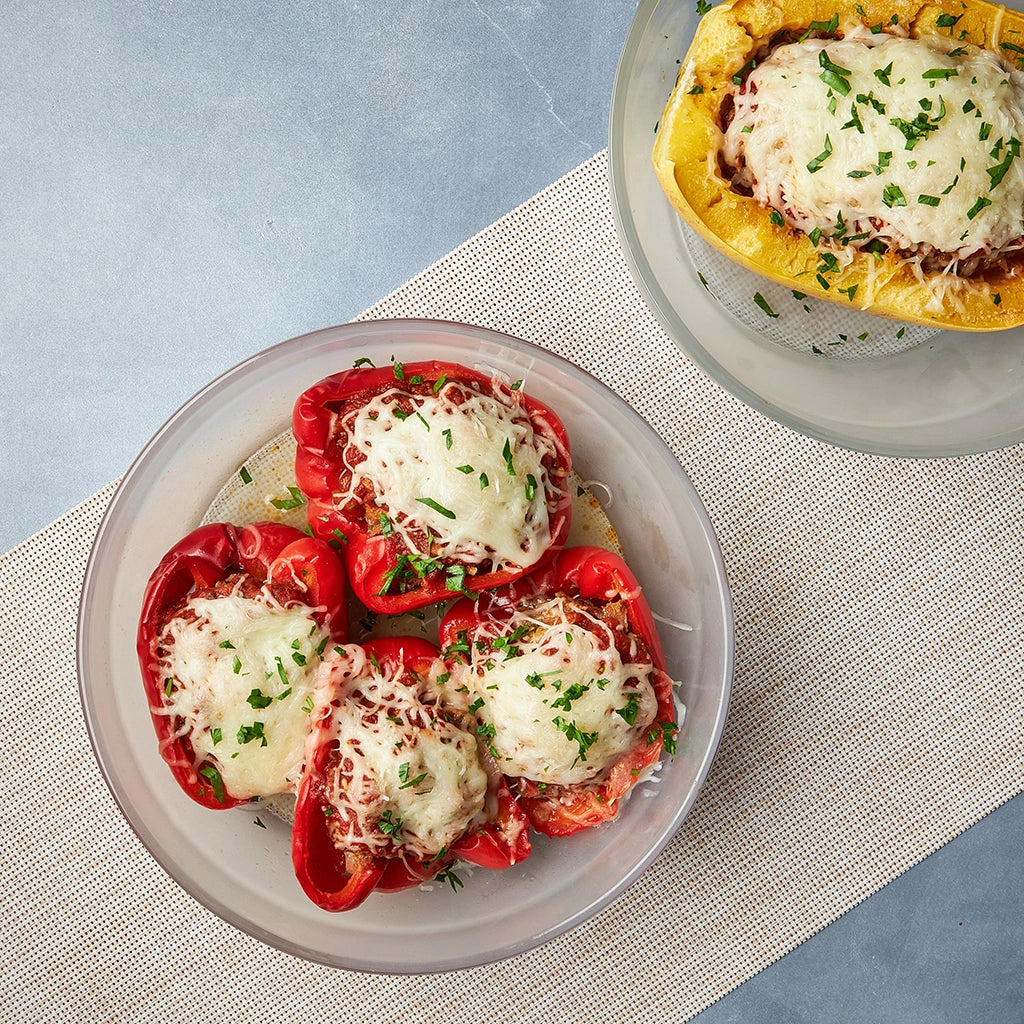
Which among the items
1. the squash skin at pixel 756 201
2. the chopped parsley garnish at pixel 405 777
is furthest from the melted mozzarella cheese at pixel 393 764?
the squash skin at pixel 756 201

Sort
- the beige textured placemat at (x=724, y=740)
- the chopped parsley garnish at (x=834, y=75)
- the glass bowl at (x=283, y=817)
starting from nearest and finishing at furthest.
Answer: the chopped parsley garnish at (x=834, y=75), the glass bowl at (x=283, y=817), the beige textured placemat at (x=724, y=740)

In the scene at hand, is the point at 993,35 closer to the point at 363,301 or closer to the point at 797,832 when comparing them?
the point at 363,301

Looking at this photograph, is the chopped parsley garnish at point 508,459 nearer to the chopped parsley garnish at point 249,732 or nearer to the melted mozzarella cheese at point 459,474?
the melted mozzarella cheese at point 459,474

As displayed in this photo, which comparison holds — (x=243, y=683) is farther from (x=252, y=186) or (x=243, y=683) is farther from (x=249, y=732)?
(x=252, y=186)

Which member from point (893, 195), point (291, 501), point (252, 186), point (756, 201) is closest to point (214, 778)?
point (291, 501)

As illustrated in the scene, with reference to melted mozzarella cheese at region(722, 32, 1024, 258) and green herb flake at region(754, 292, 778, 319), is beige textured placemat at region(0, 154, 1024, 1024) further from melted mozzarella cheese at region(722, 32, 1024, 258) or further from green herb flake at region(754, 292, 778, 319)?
melted mozzarella cheese at region(722, 32, 1024, 258)

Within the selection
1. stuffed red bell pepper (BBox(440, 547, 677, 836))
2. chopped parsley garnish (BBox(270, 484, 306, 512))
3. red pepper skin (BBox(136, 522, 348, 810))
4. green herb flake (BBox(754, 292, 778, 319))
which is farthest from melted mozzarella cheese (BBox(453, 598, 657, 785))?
green herb flake (BBox(754, 292, 778, 319))
